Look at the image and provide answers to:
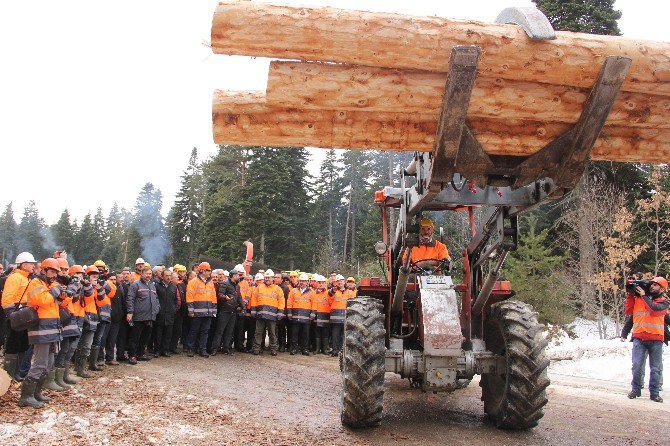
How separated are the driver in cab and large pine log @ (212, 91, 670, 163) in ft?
8.37

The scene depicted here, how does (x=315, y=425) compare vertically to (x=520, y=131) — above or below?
below

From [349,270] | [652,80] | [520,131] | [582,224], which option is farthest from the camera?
[349,270]

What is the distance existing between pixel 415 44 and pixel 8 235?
7071 centimetres

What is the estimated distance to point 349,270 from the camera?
3234 centimetres

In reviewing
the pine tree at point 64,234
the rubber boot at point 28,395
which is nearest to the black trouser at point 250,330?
the rubber boot at point 28,395

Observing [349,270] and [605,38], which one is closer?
[605,38]

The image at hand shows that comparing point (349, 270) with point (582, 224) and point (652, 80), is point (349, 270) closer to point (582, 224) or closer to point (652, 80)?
point (582, 224)

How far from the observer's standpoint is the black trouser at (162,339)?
39.3 ft

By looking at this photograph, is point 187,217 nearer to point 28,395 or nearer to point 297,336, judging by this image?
point 297,336

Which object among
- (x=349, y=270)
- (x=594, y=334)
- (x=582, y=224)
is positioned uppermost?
(x=582, y=224)

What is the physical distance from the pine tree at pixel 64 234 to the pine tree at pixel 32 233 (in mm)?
1558

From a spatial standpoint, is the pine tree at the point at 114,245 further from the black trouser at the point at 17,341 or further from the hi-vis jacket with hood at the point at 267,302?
the black trouser at the point at 17,341

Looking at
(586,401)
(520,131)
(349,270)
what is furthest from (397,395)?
(349,270)

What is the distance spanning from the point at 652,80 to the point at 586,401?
5669 millimetres
